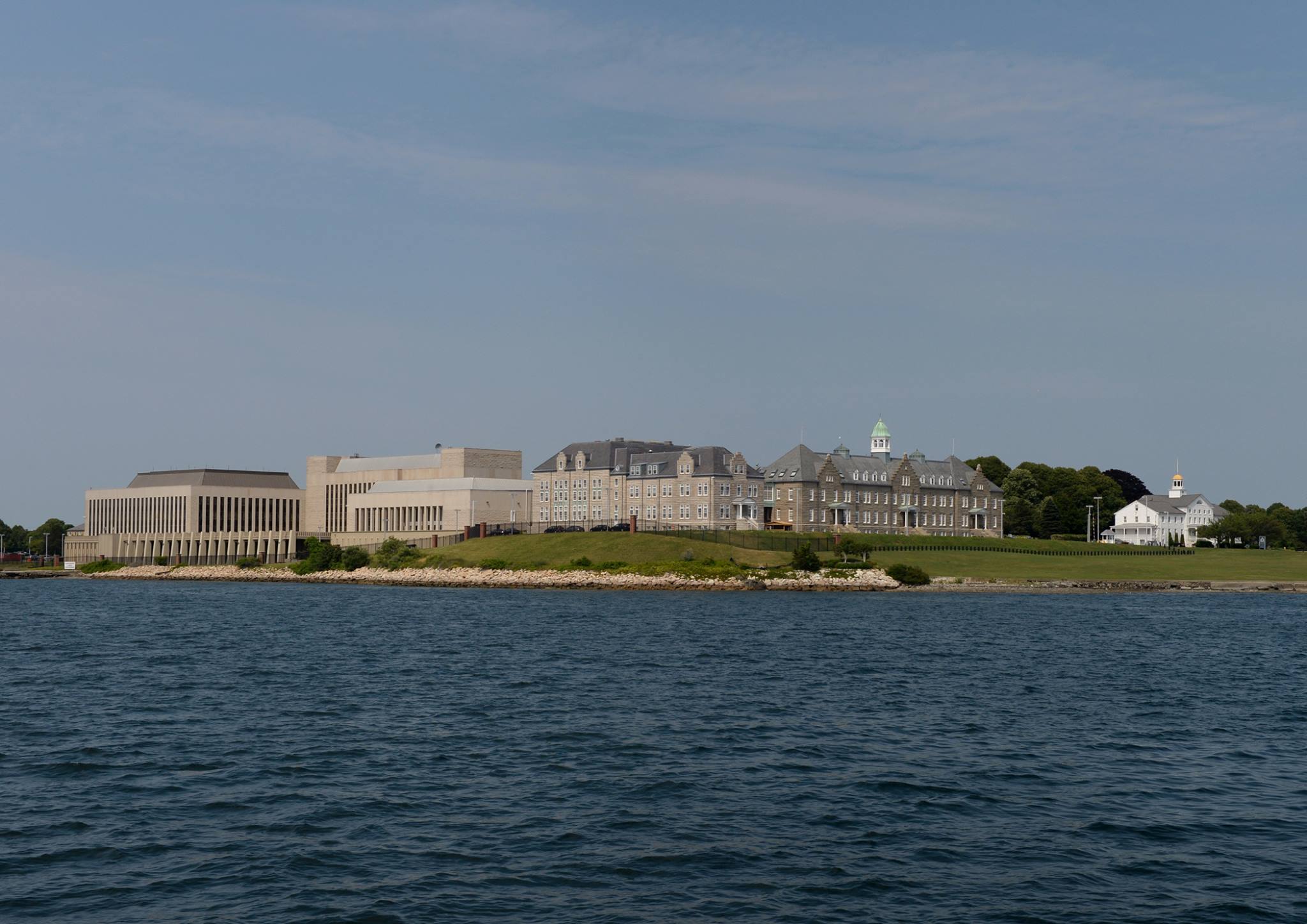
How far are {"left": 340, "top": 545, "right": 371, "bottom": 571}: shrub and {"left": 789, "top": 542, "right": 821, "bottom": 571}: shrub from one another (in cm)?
5624

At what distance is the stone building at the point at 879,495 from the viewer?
575 feet

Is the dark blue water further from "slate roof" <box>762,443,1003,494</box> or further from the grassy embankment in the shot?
"slate roof" <box>762,443,1003,494</box>

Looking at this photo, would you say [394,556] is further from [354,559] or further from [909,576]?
[909,576]

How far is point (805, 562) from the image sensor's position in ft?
436

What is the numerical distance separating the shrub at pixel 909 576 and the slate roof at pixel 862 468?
42.8 metres

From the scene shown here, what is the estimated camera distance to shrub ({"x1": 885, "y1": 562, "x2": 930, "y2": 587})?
5123 inches

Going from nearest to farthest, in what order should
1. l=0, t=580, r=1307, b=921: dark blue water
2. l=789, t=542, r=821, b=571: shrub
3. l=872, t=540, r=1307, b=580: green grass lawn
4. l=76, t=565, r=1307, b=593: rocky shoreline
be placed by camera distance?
1. l=0, t=580, r=1307, b=921: dark blue water
2. l=76, t=565, r=1307, b=593: rocky shoreline
3. l=789, t=542, r=821, b=571: shrub
4. l=872, t=540, r=1307, b=580: green grass lawn

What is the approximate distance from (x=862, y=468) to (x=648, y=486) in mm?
29755

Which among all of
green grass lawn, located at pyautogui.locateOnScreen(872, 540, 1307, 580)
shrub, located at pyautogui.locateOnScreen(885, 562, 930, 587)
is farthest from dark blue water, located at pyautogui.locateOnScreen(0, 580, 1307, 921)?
green grass lawn, located at pyautogui.locateOnScreen(872, 540, 1307, 580)

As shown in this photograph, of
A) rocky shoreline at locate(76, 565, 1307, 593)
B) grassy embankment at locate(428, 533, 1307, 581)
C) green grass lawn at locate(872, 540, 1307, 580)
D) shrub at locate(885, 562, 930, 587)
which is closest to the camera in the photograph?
rocky shoreline at locate(76, 565, 1307, 593)

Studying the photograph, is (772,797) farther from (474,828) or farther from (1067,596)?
(1067,596)

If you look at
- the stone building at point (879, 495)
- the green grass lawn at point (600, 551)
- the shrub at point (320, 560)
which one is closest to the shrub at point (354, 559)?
the shrub at point (320, 560)

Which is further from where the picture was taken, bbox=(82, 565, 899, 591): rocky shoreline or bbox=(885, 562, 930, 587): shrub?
bbox=(885, 562, 930, 587): shrub

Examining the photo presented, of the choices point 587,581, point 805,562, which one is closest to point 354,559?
point 587,581
